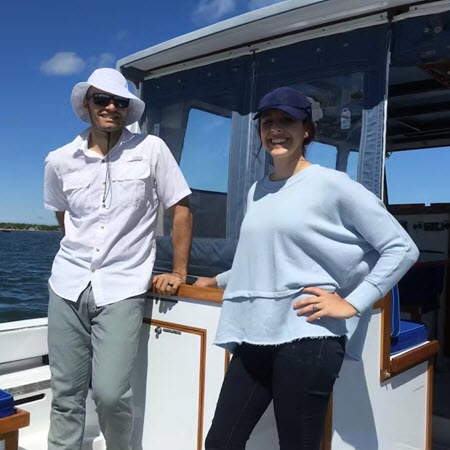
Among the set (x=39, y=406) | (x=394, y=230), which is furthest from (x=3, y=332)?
(x=394, y=230)

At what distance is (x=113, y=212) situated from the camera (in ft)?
6.99

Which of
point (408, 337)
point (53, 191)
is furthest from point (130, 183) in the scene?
point (408, 337)

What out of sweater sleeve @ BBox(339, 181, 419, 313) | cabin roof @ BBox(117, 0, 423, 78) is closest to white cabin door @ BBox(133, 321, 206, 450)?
sweater sleeve @ BBox(339, 181, 419, 313)

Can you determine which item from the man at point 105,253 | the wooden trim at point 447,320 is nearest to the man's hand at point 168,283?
the man at point 105,253

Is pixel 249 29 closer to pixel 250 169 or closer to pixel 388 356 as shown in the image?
pixel 250 169

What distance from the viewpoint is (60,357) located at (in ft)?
7.18

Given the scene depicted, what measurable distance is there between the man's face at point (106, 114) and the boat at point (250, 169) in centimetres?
70

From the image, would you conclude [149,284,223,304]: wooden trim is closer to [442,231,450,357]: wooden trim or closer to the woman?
the woman

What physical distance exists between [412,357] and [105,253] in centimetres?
140

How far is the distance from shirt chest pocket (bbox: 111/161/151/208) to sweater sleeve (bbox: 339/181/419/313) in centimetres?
91

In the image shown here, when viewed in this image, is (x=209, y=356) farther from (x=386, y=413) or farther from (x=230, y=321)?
(x=386, y=413)

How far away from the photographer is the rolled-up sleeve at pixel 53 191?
230cm

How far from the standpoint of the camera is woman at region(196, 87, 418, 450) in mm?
1480

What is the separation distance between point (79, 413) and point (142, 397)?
1.07 ft
